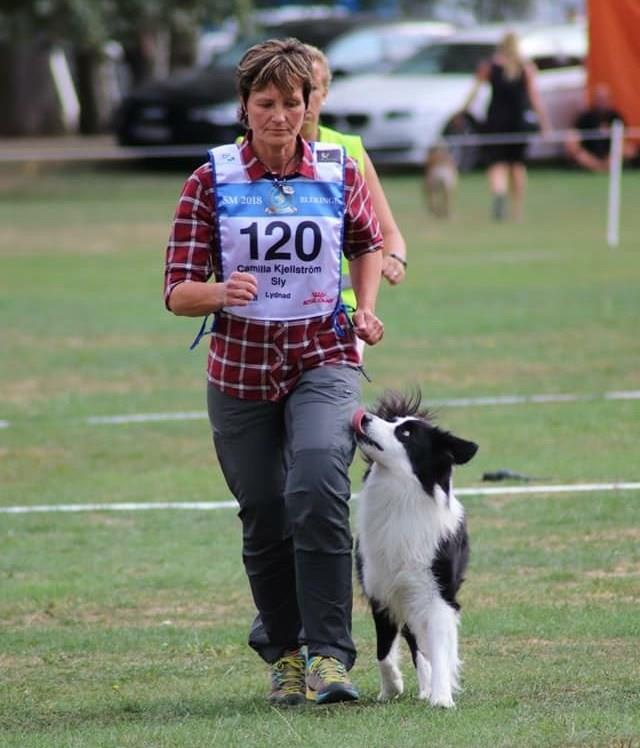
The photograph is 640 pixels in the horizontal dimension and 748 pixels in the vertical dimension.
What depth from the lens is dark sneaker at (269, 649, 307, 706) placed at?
18.5 ft

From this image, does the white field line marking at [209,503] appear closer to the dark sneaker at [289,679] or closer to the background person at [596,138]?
the dark sneaker at [289,679]

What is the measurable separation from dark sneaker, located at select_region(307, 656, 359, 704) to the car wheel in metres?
19.7

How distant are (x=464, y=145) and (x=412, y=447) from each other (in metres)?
23.0

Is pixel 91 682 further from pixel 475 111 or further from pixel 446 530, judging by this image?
pixel 475 111

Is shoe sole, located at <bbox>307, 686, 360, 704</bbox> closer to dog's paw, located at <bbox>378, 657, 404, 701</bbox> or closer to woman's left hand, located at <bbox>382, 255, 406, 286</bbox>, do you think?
dog's paw, located at <bbox>378, 657, 404, 701</bbox>

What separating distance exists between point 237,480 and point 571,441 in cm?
487

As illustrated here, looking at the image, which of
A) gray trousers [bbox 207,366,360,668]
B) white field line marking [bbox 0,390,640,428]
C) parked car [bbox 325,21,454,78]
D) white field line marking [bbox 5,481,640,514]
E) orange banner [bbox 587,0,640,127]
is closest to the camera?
gray trousers [bbox 207,366,360,668]

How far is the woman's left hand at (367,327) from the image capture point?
5414 mm

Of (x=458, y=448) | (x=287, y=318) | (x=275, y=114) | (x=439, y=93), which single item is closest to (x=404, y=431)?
(x=458, y=448)

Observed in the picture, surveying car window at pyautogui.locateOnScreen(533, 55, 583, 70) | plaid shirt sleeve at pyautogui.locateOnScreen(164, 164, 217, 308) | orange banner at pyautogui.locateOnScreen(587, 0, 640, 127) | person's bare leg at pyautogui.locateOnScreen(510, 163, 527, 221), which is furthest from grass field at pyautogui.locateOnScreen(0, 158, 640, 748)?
car window at pyautogui.locateOnScreen(533, 55, 583, 70)

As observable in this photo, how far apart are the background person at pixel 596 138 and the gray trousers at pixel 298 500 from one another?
62.8 feet

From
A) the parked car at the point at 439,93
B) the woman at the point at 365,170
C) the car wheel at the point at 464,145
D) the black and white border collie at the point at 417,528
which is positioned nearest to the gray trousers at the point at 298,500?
the black and white border collie at the point at 417,528

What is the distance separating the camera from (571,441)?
33.1 ft

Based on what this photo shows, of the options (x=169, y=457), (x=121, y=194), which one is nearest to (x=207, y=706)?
(x=169, y=457)
